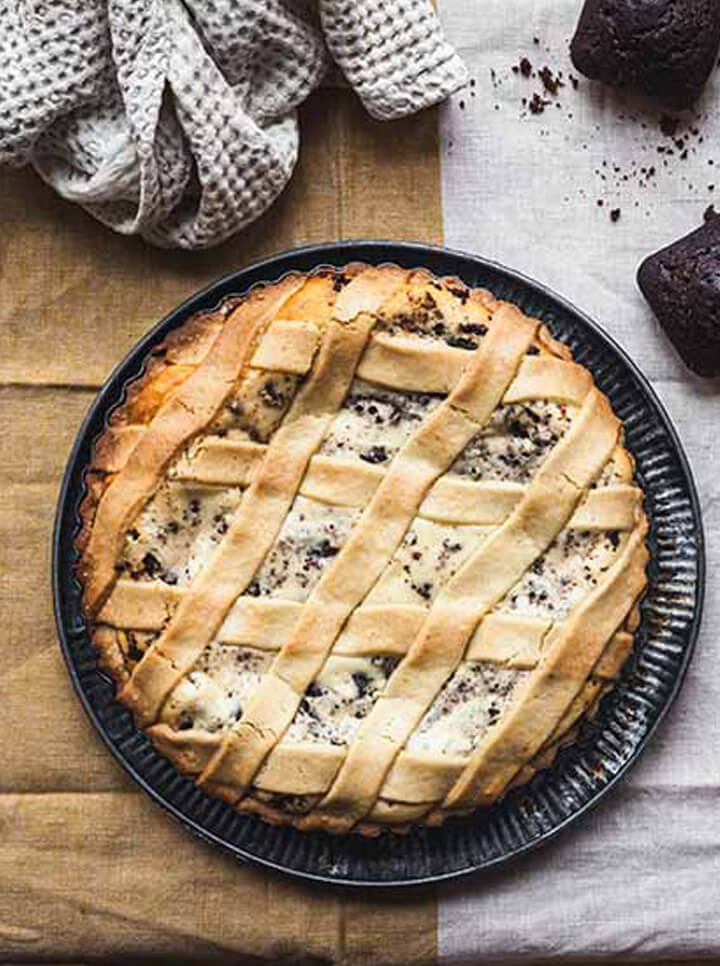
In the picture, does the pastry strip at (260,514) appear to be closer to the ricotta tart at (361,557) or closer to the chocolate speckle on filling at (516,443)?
the ricotta tart at (361,557)

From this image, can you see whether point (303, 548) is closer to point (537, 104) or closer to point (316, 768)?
point (316, 768)

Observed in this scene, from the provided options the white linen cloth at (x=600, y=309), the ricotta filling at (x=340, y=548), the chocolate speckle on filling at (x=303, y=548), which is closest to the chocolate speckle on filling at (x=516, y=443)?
the ricotta filling at (x=340, y=548)

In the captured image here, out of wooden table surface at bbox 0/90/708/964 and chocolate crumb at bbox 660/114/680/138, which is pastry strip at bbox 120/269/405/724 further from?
chocolate crumb at bbox 660/114/680/138

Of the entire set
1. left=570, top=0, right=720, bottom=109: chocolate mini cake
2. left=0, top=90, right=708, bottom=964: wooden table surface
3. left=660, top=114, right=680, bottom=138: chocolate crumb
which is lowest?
left=0, top=90, right=708, bottom=964: wooden table surface

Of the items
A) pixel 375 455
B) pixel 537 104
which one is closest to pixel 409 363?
pixel 375 455

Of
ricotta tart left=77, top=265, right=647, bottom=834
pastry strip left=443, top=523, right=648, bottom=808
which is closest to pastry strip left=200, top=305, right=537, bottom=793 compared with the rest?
ricotta tart left=77, top=265, right=647, bottom=834
